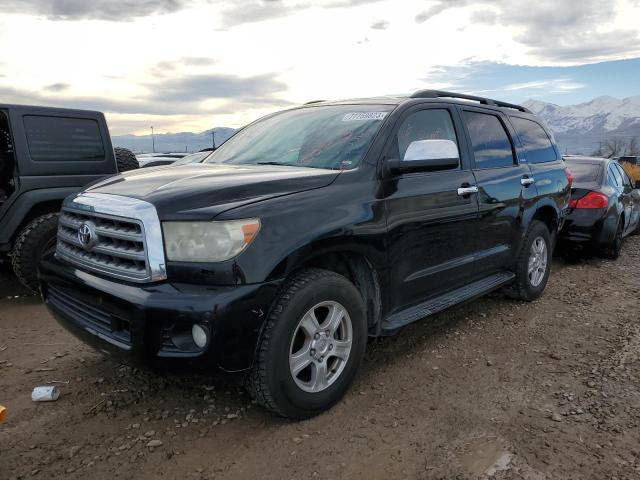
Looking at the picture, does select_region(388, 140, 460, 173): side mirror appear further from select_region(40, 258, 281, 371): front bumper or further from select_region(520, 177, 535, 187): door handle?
select_region(520, 177, 535, 187): door handle

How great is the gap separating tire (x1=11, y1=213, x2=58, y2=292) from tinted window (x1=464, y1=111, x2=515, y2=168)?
4.06 m

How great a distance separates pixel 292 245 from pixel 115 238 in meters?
0.93

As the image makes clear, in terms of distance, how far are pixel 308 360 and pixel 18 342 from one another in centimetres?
264

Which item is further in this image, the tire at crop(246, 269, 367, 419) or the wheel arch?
Answer: the wheel arch

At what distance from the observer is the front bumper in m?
2.38

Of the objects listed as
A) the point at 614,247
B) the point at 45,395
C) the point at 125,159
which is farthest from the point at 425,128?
the point at 614,247

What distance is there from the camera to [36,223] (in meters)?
4.95

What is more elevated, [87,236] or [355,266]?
[87,236]

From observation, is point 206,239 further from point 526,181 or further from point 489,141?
point 526,181

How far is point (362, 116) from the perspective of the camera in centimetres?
355

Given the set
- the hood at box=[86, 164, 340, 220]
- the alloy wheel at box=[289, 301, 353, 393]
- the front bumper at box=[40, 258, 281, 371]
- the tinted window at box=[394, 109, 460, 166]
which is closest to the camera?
the front bumper at box=[40, 258, 281, 371]

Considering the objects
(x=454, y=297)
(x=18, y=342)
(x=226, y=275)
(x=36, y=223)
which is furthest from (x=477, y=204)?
(x=36, y=223)

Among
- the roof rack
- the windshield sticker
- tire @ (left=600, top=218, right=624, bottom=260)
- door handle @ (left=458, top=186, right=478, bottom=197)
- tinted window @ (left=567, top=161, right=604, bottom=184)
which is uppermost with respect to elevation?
the roof rack

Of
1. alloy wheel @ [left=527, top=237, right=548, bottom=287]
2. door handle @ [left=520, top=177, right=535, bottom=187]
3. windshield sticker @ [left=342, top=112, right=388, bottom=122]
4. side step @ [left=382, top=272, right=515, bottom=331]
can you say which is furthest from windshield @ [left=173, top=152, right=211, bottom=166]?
alloy wheel @ [left=527, top=237, right=548, bottom=287]
